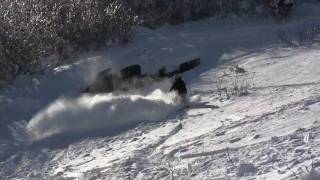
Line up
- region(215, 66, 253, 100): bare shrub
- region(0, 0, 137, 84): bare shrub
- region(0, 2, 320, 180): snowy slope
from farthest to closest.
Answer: region(0, 0, 137, 84): bare shrub, region(215, 66, 253, 100): bare shrub, region(0, 2, 320, 180): snowy slope

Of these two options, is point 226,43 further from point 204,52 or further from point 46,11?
point 46,11

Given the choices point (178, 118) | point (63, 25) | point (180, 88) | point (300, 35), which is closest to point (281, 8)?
point (300, 35)

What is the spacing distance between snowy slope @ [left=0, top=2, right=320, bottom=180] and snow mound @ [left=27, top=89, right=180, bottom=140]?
1 cm

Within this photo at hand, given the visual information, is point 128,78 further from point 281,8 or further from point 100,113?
point 281,8

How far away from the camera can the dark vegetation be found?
24.5 ft

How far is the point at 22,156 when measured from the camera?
5.58 metres

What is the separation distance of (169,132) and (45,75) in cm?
267

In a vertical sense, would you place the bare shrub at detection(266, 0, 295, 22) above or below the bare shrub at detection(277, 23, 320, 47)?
above

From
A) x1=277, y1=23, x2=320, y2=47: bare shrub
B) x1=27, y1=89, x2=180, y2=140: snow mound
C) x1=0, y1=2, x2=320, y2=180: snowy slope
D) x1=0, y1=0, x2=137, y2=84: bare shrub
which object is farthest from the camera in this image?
x1=277, y1=23, x2=320, y2=47: bare shrub

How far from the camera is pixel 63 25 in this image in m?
8.29

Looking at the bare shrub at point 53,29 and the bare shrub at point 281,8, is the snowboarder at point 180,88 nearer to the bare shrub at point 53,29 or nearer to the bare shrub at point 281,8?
the bare shrub at point 53,29

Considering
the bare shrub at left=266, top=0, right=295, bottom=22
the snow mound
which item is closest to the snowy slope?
the snow mound

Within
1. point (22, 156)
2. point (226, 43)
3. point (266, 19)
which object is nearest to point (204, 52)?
point (226, 43)

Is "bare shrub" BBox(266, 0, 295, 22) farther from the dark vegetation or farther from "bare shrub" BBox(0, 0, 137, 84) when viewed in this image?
"bare shrub" BBox(0, 0, 137, 84)
